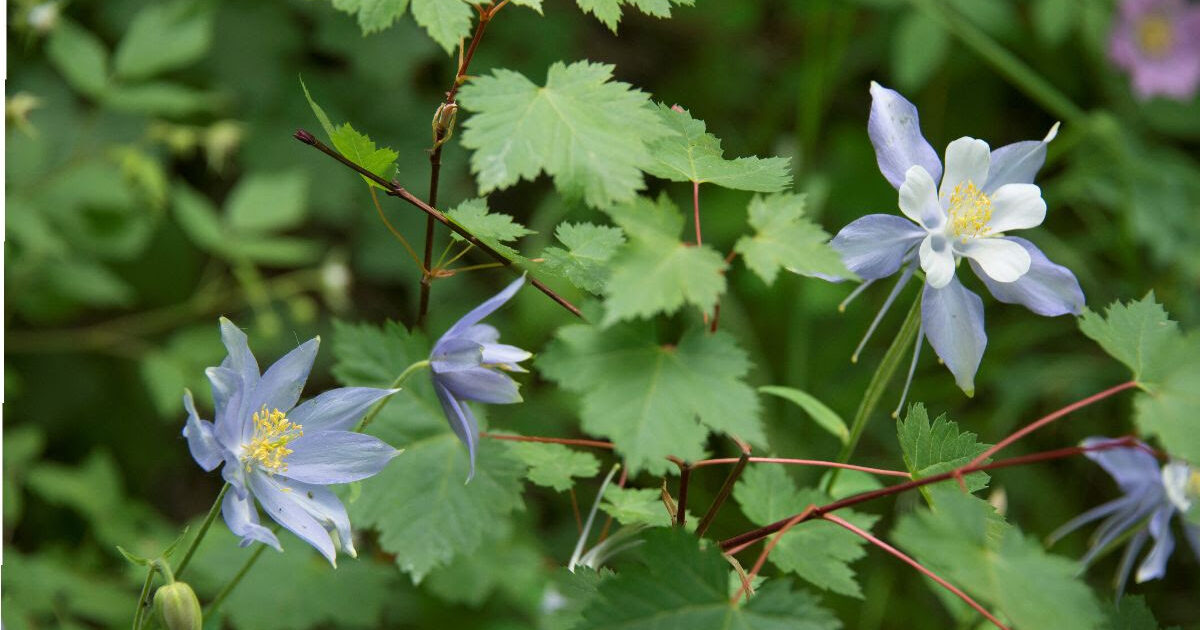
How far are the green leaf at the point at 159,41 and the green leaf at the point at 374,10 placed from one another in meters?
1.12

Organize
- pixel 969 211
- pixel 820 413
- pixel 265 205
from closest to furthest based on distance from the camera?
pixel 969 211 < pixel 820 413 < pixel 265 205

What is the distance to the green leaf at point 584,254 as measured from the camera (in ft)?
2.81

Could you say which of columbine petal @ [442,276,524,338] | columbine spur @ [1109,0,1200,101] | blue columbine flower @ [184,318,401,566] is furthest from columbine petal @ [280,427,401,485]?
columbine spur @ [1109,0,1200,101]

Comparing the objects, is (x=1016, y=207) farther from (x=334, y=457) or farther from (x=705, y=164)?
(x=334, y=457)

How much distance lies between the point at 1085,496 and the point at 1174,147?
106cm

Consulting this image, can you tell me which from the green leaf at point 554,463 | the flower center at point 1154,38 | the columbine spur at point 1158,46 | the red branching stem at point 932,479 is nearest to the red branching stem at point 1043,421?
the red branching stem at point 932,479

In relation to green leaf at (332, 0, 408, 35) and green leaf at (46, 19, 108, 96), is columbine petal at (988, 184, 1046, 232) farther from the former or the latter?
green leaf at (46, 19, 108, 96)

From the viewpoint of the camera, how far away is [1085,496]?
240 centimetres

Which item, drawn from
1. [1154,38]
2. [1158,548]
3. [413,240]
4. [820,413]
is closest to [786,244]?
[820,413]

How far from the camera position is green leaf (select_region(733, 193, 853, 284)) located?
0.70 metres

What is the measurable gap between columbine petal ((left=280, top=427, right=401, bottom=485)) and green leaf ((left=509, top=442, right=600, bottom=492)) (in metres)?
0.15

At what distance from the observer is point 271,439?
857mm

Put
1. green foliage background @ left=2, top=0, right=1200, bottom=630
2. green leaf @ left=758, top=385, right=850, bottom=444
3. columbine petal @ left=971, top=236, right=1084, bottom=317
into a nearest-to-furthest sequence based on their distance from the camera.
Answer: columbine petal @ left=971, top=236, right=1084, bottom=317 < green leaf @ left=758, top=385, right=850, bottom=444 < green foliage background @ left=2, top=0, right=1200, bottom=630

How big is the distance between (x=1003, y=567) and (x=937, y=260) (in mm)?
281
